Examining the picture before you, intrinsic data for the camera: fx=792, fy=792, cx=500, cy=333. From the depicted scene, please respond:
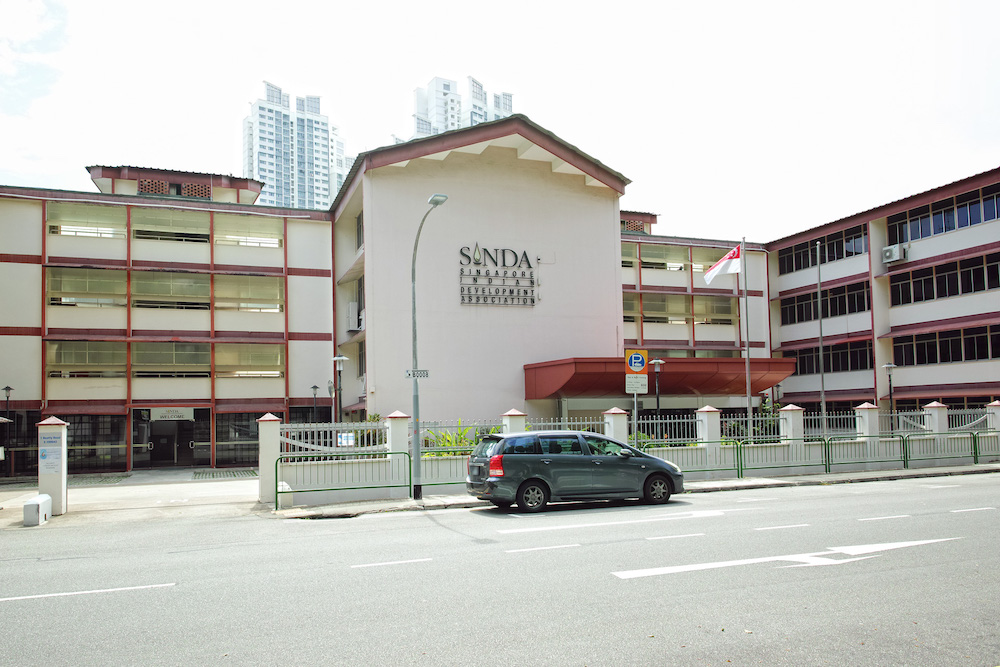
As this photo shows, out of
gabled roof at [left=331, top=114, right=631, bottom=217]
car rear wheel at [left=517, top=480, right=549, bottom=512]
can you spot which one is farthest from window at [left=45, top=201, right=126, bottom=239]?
car rear wheel at [left=517, top=480, right=549, bottom=512]

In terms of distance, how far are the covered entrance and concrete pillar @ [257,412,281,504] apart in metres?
16.6

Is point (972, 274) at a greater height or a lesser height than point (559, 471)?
greater

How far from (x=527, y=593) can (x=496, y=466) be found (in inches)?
291

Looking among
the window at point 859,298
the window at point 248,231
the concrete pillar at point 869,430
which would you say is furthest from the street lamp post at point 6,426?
the window at point 859,298

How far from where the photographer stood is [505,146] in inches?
1299

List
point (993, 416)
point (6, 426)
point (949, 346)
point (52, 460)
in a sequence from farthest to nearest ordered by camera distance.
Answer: point (949, 346), point (6, 426), point (993, 416), point (52, 460)

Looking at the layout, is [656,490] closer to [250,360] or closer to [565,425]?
[565,425]

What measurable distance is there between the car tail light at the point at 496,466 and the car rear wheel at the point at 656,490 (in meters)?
3.14

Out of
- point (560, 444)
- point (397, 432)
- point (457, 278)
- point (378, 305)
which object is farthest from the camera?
point (457, 278)

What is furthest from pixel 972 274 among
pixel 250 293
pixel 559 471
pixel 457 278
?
pixel 250 293

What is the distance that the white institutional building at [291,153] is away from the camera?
460ft

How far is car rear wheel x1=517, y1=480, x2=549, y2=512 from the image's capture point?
50.4ft

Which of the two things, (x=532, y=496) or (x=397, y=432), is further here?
(x=397, y=432)

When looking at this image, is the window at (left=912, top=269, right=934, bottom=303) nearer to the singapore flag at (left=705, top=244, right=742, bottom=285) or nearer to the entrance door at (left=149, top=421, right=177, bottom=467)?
the singapore flag at (left=705, top=244, right=742, bottom=285)
